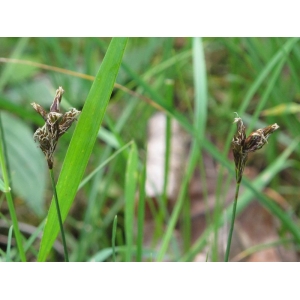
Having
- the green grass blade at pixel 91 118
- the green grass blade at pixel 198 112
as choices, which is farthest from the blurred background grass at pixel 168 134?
the green grass blade at pixel 91 118

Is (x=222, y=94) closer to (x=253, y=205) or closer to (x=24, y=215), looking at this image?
(x=253, y=205)

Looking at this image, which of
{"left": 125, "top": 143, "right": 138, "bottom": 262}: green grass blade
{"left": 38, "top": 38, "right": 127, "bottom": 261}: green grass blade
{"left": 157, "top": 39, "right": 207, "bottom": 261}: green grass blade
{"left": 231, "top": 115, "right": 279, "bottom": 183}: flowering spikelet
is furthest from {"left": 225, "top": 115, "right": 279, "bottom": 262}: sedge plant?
{"left": 157, "top": 39, "right": 207, "bottom": 261}: green grass blade

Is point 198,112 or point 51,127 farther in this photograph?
point 198,112

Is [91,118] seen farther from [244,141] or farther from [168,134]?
[168,134]

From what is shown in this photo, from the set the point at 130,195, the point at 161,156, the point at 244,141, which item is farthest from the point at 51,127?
the point at 161,156

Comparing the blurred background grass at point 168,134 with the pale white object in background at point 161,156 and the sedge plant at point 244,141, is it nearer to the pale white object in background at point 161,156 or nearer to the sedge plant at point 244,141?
the pale white object in background at point 161,156

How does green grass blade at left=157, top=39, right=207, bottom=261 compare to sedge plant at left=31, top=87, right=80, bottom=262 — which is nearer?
sedge plant at left=31, top=87, right=80, bottom=262

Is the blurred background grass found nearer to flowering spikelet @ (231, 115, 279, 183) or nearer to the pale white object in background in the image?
the pale white object in background

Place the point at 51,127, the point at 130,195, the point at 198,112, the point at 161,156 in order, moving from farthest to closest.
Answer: the point at 161,156 < the point at 198,112 < the point at 130,195 < the point at 51,127
